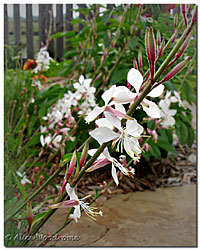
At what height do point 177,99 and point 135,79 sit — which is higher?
point 135,79

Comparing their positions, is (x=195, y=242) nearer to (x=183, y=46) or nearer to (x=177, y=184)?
(x=177, y=184)

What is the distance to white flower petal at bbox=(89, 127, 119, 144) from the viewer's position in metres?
0.31

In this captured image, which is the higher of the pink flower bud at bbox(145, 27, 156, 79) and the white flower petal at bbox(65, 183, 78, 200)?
the pink flower bud at bbox(145, 27, 156, 79)

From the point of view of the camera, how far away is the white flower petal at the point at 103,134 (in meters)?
0.31

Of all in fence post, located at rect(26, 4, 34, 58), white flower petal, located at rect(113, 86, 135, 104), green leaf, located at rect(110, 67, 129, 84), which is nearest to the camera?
white flower petal, located at rect(113, 86, 135, 104)

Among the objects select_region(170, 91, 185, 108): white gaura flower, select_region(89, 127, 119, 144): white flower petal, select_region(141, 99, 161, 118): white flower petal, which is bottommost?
select_region(170, 91, 185, 108): white gaura flower

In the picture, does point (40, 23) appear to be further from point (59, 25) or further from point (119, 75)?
point (119, 75)

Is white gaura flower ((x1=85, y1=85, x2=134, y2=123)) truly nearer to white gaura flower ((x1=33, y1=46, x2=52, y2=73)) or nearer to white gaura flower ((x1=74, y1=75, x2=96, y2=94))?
white gaura flower ((x1=74, y1=75, x2=96, y2=94))

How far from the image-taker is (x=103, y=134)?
31 cm

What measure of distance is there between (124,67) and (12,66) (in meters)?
0.91

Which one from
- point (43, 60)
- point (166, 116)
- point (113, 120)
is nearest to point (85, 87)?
point (166, 116)

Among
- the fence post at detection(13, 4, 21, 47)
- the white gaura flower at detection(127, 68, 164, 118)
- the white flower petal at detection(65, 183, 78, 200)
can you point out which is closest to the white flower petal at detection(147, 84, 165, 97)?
the white gaura flower at detection(127, 68, 164, 118)

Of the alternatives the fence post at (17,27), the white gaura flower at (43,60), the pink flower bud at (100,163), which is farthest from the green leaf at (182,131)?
the pink flower bud at (100,163)

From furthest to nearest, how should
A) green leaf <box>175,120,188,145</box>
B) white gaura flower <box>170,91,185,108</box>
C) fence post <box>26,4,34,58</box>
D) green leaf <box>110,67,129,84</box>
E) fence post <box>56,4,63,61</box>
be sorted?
fence post <box>56,4,63,61</box>
fence post <box>26,4,34,58</box>
green leaf <box>175,120,188,145</box>
green leaf <box>110,67,129,84</box>
white gaura flower <box>170,91,185,108</box>
